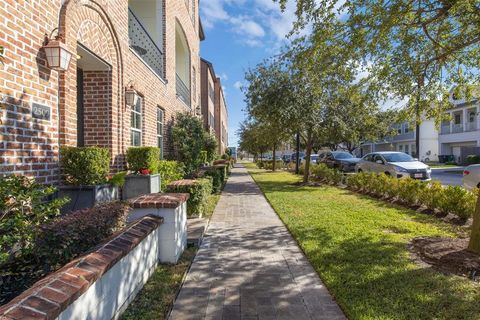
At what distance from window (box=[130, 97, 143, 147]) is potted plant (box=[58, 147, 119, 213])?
3.03 m

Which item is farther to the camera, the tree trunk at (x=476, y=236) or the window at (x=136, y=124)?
the window at (x=136, y=124)

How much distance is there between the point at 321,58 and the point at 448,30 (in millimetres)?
2362

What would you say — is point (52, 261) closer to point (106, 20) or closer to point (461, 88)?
point (106, 20)

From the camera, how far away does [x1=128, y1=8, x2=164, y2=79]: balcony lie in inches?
377

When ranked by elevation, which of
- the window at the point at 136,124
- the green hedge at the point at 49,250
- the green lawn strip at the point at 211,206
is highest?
the window at the point at 136,124

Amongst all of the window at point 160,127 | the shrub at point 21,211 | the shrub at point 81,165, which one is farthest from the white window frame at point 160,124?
the shrub at point 21,211

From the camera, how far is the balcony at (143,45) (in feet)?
31.4

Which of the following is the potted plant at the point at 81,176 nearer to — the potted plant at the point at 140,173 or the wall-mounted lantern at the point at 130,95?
the potted plant at the point at 140,173

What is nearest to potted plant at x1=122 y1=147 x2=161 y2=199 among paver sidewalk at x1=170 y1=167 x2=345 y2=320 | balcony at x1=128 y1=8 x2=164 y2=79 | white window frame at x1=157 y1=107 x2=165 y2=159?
paver sidewalk at x1=170 y1=167 x2=345 y2=320

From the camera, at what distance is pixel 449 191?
8.52 metres

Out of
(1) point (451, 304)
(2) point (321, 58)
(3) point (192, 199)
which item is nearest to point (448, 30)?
(2) point (321, 58)

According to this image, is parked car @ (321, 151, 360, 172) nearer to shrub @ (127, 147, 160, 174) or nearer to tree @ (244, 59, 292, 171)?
tree @ (244, 59, 292, 171)

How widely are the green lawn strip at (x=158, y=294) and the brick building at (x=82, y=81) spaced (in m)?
2.04

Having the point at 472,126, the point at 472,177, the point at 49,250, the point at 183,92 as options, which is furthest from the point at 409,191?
the point at 472,126
